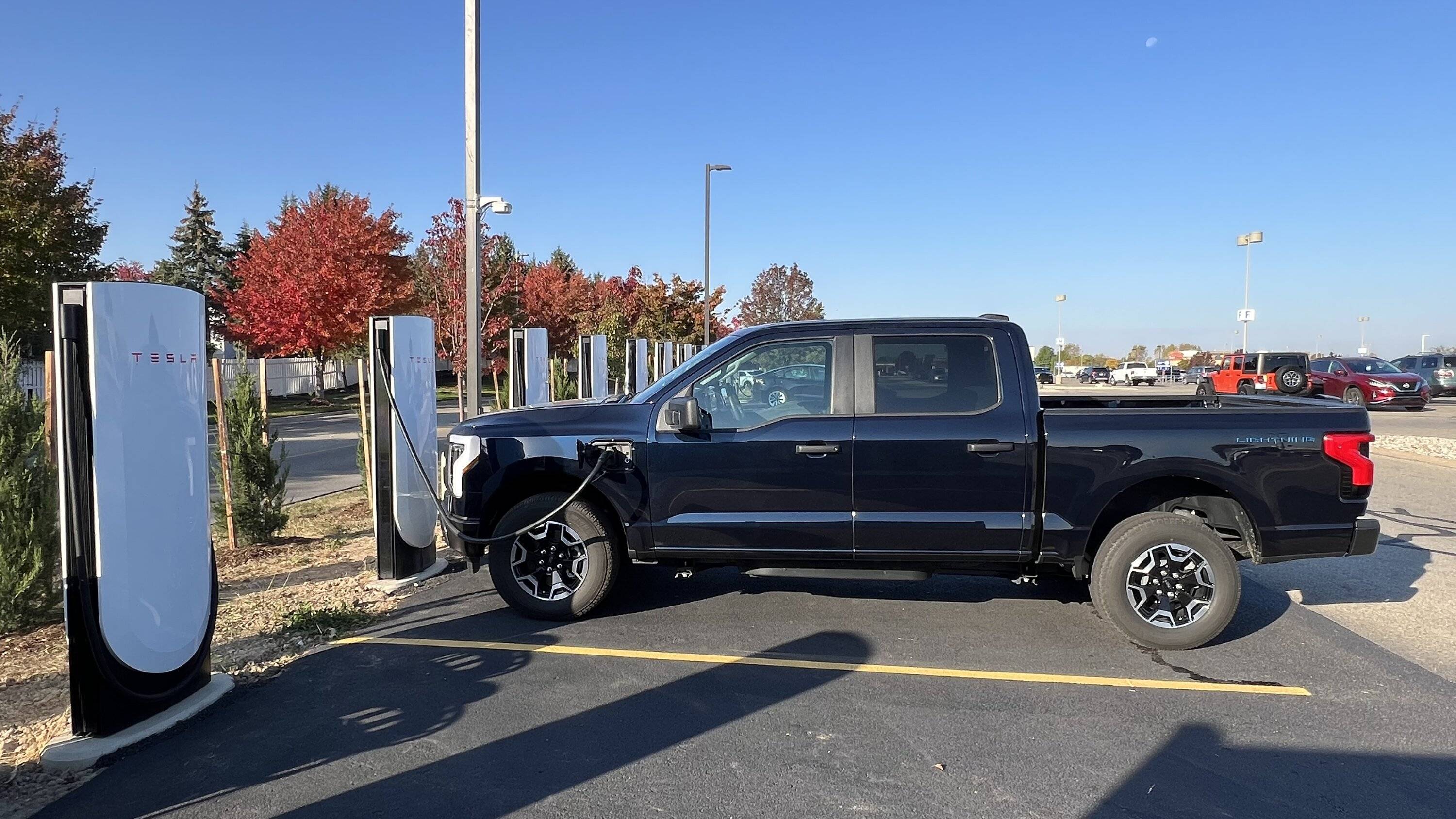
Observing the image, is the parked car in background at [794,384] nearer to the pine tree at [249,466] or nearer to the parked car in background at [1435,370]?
the pine tree at [249,466]

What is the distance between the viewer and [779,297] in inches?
1972

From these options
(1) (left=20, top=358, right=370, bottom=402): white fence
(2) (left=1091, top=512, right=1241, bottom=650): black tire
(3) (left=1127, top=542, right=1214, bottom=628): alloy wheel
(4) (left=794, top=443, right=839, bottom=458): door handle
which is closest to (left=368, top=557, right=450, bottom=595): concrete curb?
(4) (left=794, top=443, right=839, bottom=458): door handle

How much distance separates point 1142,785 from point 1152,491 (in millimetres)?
2282

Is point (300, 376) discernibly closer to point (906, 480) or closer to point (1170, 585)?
point (906, 480)

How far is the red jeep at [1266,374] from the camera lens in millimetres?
27628

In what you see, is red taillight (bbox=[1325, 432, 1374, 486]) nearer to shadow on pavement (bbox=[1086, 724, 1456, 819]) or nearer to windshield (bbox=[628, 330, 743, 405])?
shadow on pavement (bbox=[1086, 724, 1456, 819])

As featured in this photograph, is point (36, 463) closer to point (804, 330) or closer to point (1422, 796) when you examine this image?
point (804, 330)

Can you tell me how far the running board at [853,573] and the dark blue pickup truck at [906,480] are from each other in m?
0.02

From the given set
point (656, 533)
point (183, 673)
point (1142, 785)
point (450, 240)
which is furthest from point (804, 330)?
point (450, 240)

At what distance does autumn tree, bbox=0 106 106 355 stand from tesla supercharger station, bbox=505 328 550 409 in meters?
14.1

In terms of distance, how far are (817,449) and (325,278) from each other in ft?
98.1

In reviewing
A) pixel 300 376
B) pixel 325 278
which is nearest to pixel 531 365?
pixel 325 278

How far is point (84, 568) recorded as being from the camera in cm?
373

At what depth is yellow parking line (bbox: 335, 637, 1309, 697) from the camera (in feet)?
15.0
